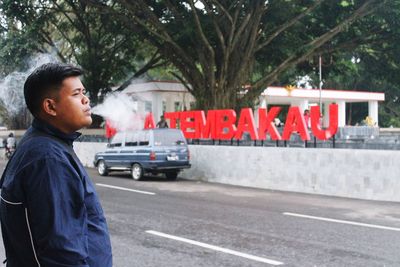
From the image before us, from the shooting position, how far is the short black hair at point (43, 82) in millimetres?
2289

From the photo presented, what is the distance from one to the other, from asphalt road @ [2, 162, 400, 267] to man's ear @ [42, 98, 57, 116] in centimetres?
414

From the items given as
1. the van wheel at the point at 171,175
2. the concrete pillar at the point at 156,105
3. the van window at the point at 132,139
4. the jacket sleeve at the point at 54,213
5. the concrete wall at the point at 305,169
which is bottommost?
the van wheel at the point at 171,175

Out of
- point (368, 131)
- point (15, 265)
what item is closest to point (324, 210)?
point (15, 265)

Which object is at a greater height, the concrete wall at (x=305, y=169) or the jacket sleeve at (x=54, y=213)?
the jacket sleeve at (x=54, y=213)

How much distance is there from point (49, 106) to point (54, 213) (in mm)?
486

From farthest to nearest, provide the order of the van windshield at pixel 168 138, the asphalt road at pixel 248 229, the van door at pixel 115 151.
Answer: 1. the van door at pixel 115 151
2. the van windshield at pixel 168 138
3. the asphalt road at pixel 248 229

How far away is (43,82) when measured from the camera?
2.29 m

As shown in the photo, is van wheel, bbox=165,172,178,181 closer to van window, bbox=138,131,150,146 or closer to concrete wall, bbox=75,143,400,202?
concrete wall, bbox=75,143,400,202

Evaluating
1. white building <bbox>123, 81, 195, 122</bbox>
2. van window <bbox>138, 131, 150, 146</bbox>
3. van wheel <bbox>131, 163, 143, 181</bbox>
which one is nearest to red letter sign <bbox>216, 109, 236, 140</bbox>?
van window <bbox>138, 131, 150, 146</bbox>

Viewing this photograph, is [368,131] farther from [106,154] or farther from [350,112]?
[350,112]

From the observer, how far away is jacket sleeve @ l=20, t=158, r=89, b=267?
2031mm

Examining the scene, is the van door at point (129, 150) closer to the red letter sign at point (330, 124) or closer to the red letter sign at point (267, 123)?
the red letter sign at point (267, 123)

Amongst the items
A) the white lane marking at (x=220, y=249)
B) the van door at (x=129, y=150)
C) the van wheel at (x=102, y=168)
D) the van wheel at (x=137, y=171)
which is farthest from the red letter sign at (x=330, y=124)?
the van wheel at (x=102, y=168)

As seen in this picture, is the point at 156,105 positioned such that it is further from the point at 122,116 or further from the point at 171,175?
the point at 171,175
